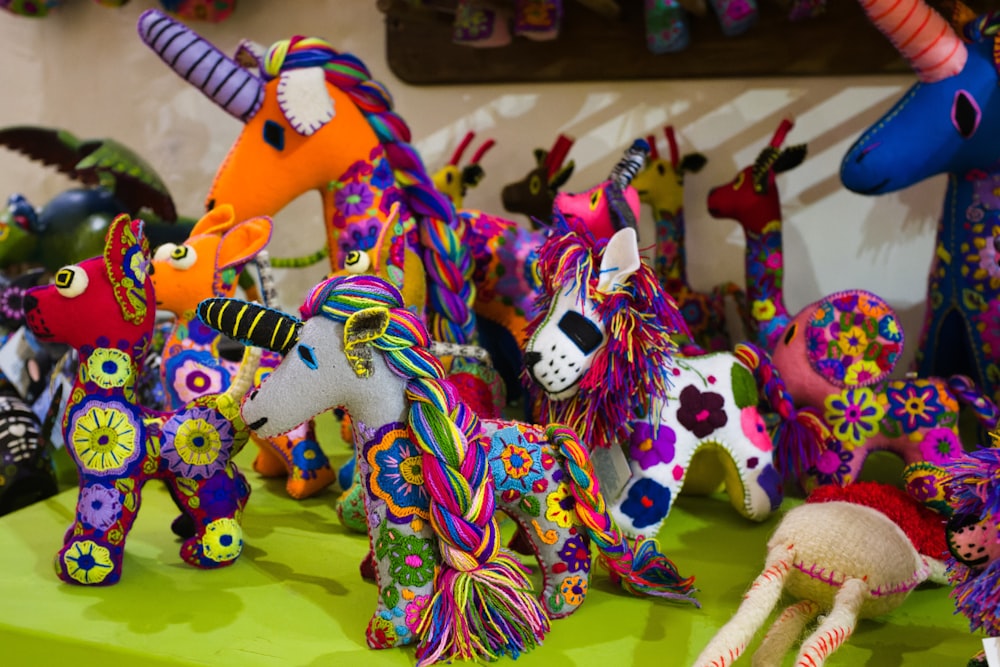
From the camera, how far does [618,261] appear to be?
1085 millimetres

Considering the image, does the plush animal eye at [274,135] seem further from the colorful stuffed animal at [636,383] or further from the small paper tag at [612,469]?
the small paper tag at [612,469]

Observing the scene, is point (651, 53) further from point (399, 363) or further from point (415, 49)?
point (399, 363)

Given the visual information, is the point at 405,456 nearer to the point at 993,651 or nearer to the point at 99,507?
the point at 99,507

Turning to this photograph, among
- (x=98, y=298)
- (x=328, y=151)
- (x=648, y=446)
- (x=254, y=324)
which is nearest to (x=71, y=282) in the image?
(x=98, y=298)

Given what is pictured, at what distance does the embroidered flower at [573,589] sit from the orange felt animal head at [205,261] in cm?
61

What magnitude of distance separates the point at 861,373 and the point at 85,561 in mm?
987

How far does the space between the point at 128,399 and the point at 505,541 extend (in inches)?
18.4

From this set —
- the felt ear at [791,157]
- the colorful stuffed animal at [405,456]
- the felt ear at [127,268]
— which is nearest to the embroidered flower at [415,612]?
the colorful stuffed animal at [405,456]

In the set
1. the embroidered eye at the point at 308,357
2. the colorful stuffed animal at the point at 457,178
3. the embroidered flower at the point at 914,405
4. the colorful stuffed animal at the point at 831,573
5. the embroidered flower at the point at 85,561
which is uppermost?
the colorful stuffed animal at the point at 457,178

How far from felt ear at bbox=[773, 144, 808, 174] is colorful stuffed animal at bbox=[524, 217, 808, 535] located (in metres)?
0.40

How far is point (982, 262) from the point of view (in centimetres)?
135

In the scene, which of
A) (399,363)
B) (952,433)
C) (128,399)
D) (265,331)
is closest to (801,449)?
(952,433)

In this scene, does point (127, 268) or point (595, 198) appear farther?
point (595, 198)

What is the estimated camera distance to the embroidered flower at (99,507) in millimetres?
1087
